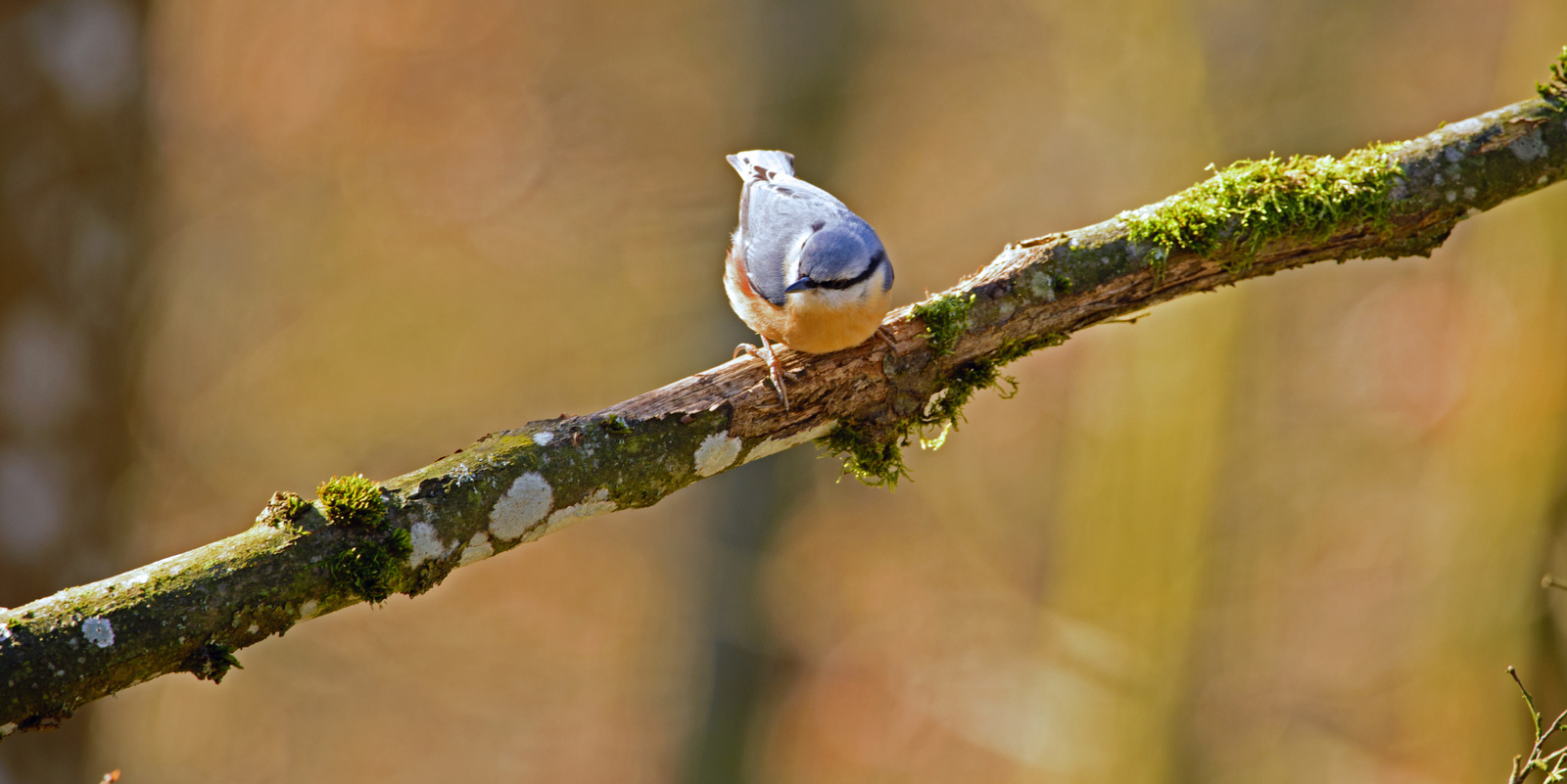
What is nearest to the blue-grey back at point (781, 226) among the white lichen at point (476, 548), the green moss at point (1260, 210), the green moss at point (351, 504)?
the green moss at point (1260, 210)

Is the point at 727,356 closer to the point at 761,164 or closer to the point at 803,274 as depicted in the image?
the point at 761,164

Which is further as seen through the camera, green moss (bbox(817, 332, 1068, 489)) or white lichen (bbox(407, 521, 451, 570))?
green moss (bbox(817, 332, 1068, 489))

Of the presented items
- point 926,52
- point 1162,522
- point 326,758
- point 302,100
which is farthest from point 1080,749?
point 302,100

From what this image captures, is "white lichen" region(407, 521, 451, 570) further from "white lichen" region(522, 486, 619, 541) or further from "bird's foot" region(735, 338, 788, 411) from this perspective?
"bird's foot" region(735, 338, 788, 411)

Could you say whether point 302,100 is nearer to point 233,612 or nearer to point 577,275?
point 577,275

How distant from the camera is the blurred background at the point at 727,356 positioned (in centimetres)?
436

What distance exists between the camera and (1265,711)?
21.2 ft

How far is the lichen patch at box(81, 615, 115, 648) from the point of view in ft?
5.41

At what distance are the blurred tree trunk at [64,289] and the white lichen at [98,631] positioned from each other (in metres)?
2.89

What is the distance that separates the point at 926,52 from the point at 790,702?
20.3 ft

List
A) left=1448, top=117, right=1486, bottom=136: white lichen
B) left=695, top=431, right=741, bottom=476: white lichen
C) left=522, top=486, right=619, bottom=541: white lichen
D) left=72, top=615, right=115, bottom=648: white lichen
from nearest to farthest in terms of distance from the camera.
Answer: left=72, top=615, right=115, bottom=648: white lichen
left=522, top=486, right=619, bottom=541: white lichen
left=695, top=431, right=741, bottom=476: white lichen
left=1448, top=117, right=1486, bottom=136: white lichen

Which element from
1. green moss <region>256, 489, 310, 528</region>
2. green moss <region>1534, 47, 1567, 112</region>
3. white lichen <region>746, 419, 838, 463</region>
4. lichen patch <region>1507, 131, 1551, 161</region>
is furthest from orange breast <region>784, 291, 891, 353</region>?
green moss <region>1534, 47, 1567, 112</region>

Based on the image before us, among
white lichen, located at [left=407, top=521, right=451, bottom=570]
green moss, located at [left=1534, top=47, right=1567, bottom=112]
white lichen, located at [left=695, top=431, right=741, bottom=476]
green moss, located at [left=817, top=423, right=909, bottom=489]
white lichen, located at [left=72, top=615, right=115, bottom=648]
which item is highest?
green moss, located at [left=1534, top=47, right=1567, bottom=112]

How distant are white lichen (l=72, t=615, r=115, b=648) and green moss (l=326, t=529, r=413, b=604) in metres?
0.37
